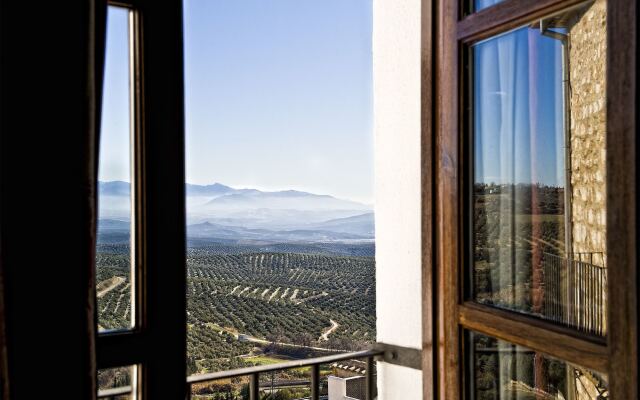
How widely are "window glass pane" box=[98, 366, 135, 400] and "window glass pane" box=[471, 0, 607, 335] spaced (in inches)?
33.7

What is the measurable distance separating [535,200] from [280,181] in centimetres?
869

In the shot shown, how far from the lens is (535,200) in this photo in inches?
55.9

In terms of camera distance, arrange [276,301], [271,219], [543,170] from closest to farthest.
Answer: [543,170] < [276,301] < [271,219]

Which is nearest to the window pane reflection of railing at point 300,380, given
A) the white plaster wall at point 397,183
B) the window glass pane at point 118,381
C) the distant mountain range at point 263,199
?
the white plaster wall at point 397,183

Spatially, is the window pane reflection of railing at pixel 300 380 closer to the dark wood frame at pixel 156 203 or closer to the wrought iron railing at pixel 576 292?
the dark wood frame at pixel 156 203

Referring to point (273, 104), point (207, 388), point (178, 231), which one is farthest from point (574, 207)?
point (273, 104)

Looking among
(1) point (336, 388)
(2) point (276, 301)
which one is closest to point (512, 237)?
(1) point (336, 388)

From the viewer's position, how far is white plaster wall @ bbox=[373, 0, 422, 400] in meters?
2.24

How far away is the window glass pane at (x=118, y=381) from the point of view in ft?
3.91

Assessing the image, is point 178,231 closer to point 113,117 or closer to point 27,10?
point 113,117

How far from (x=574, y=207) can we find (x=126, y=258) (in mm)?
942

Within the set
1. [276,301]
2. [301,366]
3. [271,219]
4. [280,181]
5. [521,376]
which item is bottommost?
[276,301]

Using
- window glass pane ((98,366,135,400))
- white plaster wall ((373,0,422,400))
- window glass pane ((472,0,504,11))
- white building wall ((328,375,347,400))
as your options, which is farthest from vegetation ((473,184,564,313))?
white building wall ((328,375,347,400))

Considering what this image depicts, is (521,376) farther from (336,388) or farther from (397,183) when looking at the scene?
(336,388)
